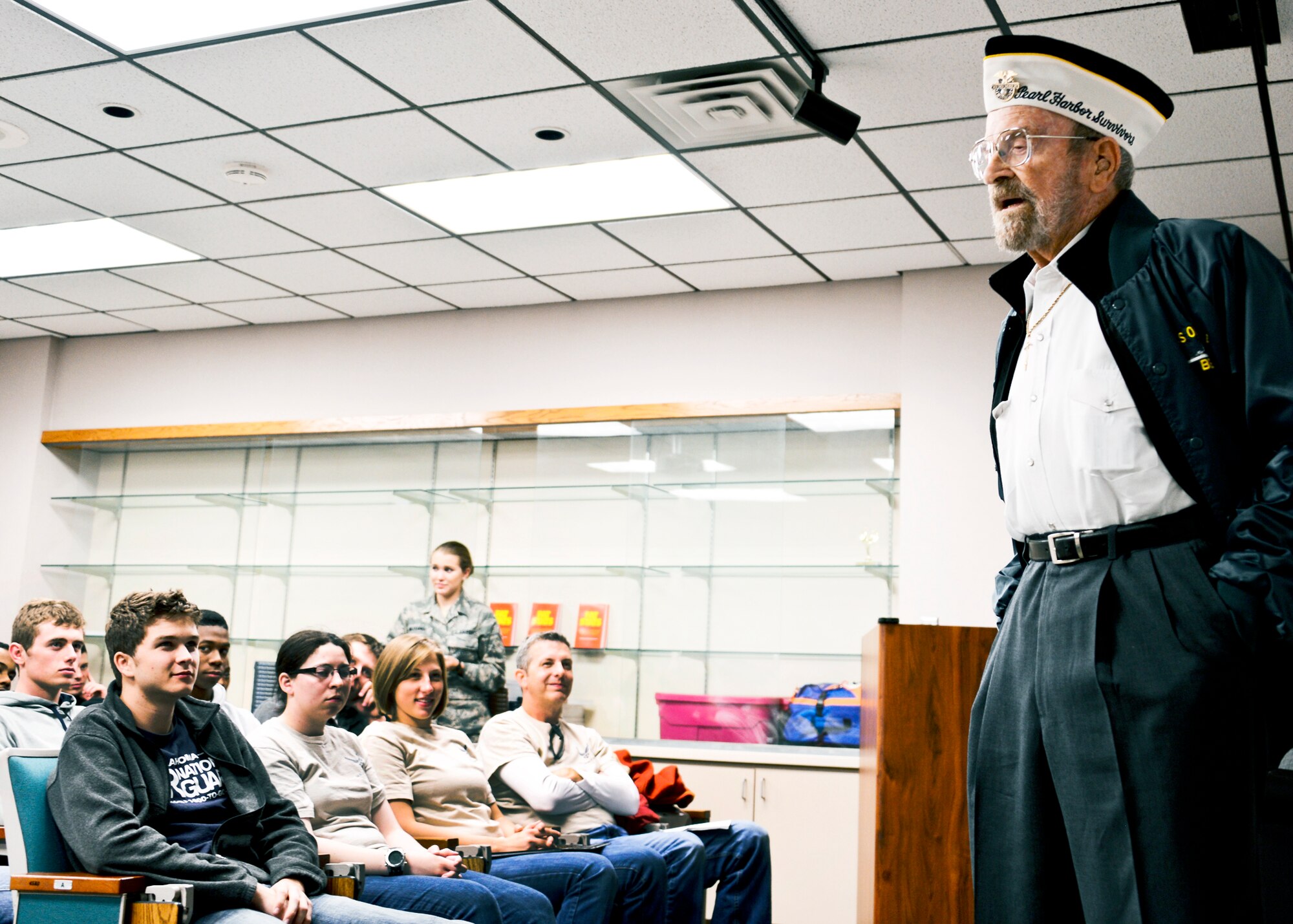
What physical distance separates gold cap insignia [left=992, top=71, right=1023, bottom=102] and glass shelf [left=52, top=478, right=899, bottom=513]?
4.15 meters

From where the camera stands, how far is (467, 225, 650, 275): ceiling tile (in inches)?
206

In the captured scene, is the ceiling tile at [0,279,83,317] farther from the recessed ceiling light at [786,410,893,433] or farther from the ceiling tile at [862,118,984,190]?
the ceiling tile at [862,118,984,190]

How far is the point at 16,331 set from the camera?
724 centimetres

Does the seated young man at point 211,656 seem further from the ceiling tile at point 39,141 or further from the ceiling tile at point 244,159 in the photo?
the ceiling tile at point 39,141

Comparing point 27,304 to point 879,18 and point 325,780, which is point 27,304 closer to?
point 325,780

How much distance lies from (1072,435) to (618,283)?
461 centimetres

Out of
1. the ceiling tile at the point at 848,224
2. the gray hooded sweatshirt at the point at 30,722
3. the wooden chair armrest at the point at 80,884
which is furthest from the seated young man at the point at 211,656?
the ceiling tile at the point at 848,224

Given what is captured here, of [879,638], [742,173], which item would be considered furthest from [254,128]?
[879,638]

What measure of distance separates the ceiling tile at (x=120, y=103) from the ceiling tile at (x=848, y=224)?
6.91 feet

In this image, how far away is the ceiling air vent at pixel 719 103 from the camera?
3.81 m

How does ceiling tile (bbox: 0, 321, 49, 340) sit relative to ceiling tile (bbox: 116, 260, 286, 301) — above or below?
below

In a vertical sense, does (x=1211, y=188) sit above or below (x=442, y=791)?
above

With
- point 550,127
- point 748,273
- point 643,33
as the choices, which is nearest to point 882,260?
point 748,273

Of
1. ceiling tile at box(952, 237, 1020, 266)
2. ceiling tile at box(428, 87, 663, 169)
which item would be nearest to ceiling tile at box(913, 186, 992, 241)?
ceiling tile at box(952, 237, 1020, 266)
